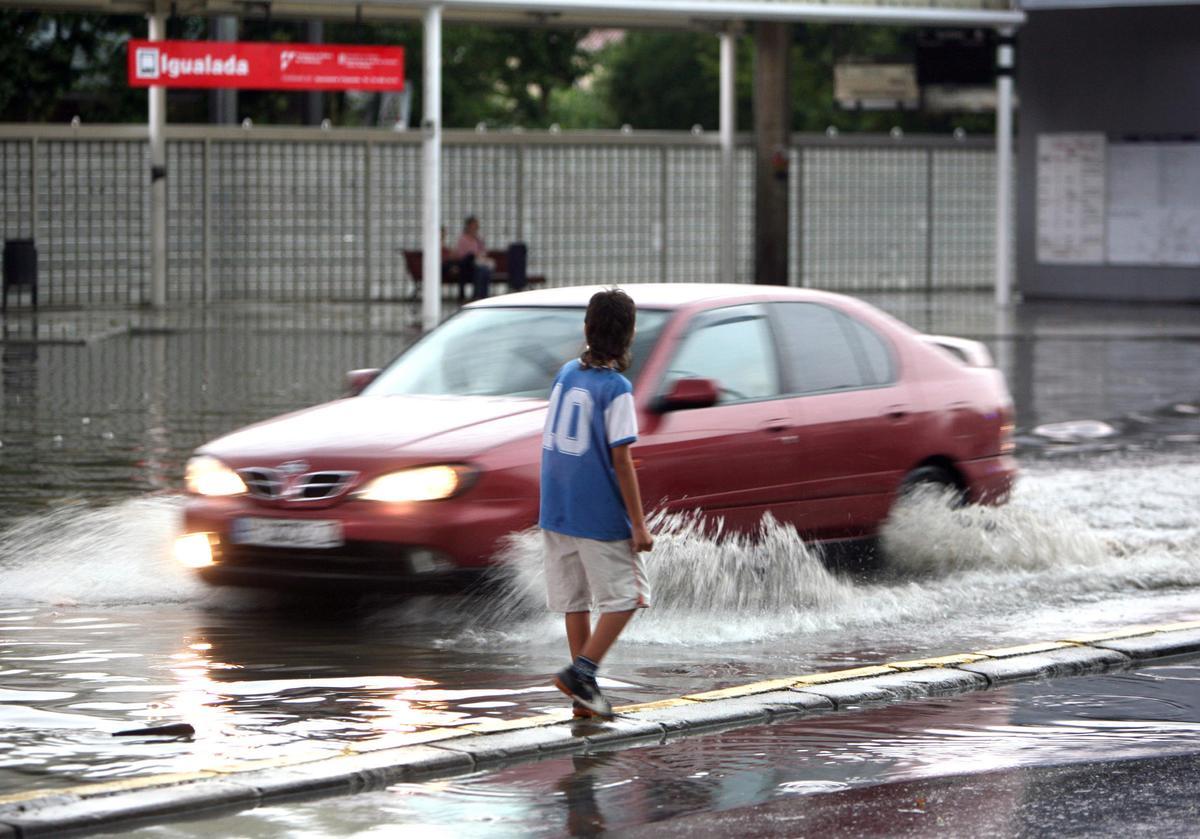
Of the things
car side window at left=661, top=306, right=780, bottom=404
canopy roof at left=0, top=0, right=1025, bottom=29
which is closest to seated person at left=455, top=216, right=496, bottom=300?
canopy roof at left=0, top=0, right=1025, bottom=29

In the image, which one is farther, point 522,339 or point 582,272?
point 582,272

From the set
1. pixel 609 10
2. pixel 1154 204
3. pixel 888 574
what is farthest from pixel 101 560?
pixel 1154 204

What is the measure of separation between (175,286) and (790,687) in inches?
1013

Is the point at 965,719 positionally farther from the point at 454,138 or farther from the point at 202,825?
the point at 454,138

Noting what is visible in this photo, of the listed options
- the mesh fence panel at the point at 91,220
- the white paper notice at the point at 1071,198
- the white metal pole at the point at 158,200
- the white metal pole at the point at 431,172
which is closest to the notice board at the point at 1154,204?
the white paper notice at the point at 1071,198

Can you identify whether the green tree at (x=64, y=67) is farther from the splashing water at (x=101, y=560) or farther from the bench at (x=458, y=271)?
the splashing water at (x=101, y=560)

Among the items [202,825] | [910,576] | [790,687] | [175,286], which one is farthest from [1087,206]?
[202,825]

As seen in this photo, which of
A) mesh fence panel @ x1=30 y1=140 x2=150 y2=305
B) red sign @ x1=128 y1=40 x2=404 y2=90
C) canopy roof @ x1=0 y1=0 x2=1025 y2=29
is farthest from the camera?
mesh fence panel @ x1=30 y1=140 x2=150 y2=305

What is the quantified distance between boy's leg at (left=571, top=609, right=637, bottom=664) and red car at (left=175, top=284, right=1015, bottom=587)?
139cm

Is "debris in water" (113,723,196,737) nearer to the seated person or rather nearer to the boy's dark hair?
the boy's dark hair

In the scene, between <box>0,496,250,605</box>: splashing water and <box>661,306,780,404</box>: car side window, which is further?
→ <box>661,306,780,404</box>: car side window

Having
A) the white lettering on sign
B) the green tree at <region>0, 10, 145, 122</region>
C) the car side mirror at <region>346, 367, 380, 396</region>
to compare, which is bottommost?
the car side mirror at <region>346, 367, 380, 396</region>

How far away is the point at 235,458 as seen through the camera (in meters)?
8.87

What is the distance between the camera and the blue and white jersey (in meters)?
7.13
